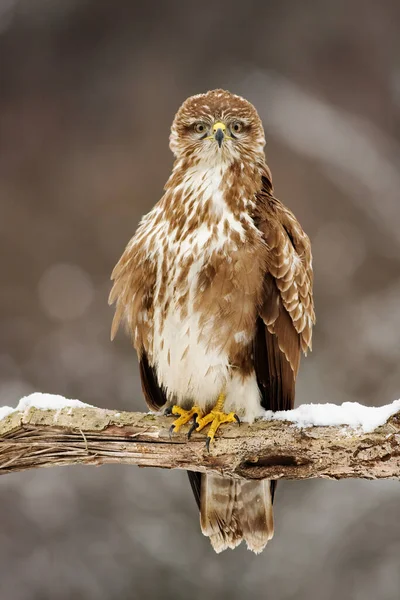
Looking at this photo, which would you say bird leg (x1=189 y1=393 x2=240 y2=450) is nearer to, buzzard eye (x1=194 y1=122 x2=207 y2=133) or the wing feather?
the wing feather

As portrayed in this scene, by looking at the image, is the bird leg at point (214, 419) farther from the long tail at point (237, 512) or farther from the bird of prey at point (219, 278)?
the long tail at point (237, 512)

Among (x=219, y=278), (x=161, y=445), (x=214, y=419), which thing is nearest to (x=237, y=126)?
(x=219, y=278)

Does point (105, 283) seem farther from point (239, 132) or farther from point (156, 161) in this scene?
point (239, 132)

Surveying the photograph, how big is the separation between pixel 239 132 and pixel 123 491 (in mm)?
2274

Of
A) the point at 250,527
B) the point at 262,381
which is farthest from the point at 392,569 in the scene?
the point at 262,381

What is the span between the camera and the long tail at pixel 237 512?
3.19 m

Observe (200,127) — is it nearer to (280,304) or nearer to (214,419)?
(280,304)

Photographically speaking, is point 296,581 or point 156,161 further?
point 156,161

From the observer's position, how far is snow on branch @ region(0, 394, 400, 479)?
8.66 ft

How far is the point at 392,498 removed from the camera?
4270 millimetres

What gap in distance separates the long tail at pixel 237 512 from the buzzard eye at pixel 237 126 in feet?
4.64

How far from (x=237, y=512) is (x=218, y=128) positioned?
157 centimetres

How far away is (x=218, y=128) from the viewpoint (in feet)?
9.52

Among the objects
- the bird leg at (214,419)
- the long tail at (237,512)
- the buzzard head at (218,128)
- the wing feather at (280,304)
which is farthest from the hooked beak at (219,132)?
the long tail at (237,512)
